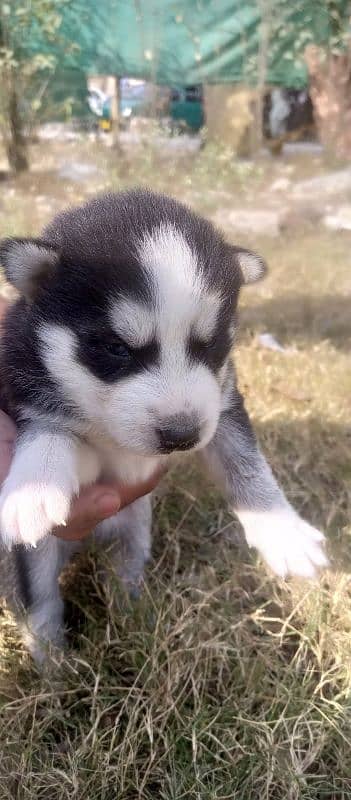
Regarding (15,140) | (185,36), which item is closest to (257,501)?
(185,36)

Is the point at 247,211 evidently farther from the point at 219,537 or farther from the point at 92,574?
the point at 92,574

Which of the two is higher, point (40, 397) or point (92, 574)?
point (40, 397)

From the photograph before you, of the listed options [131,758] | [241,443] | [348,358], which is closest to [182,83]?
[348,358]

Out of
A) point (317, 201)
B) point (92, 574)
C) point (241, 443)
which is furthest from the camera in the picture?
point (317, 201)

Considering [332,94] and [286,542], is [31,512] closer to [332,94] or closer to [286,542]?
[286,542]

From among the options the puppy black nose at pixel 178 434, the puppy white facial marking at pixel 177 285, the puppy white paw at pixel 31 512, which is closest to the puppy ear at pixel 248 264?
the puppy white facial marking at pixel 177 285

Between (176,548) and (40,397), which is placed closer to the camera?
(40,397)

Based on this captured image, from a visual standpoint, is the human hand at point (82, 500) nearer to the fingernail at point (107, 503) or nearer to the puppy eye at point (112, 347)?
the fingernail at point (107, 503)

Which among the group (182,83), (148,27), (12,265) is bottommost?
(12,265)
